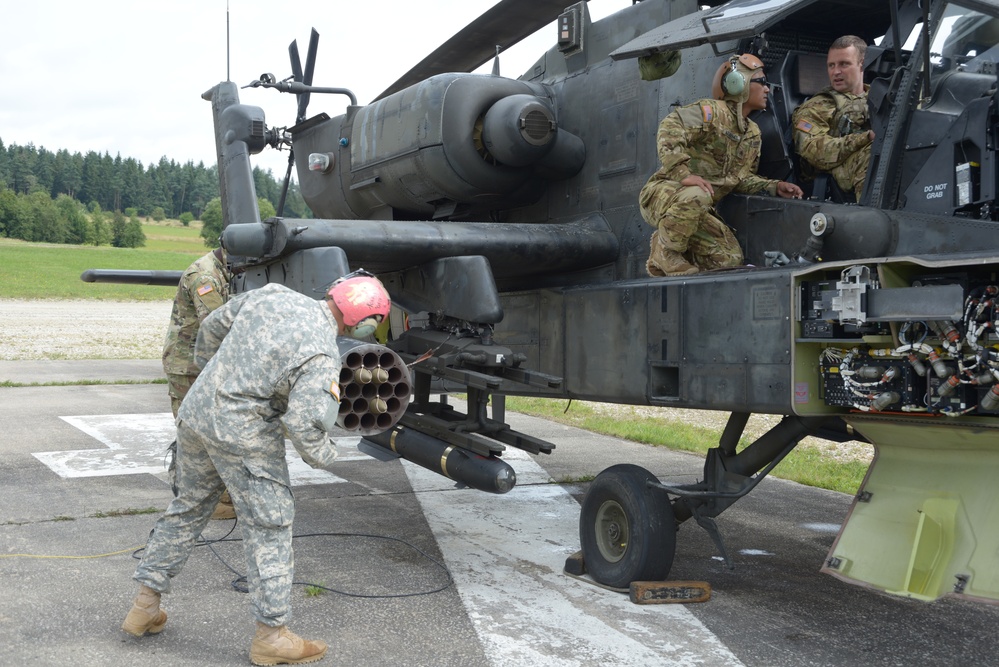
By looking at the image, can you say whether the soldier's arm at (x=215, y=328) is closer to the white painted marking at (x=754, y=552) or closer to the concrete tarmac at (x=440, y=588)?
the concrete tarmac at (x=440, y=588)

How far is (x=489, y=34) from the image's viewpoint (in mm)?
8180

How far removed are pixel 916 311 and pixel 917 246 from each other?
0.70 meters

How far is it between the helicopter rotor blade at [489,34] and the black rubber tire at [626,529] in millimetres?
3850

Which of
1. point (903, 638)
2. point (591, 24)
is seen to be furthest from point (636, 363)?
point (591, 24)

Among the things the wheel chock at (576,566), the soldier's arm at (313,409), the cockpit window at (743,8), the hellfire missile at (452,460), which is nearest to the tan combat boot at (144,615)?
the soldier's arm at (313,409)

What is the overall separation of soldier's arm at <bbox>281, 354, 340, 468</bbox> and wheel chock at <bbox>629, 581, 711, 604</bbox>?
187 cm

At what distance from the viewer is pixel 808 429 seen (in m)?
4.95

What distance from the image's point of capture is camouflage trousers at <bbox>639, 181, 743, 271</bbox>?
17.4 ft

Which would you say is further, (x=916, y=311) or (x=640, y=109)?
(x=640, y=109)

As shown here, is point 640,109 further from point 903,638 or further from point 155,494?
point 155,494

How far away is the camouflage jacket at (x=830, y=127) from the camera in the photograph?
5093 millimetres

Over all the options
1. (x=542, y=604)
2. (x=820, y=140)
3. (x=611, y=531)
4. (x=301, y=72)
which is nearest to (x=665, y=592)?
(x=611, y=531)

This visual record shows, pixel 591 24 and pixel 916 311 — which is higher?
pixel 591 24

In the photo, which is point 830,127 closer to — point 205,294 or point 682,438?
point 205,294
